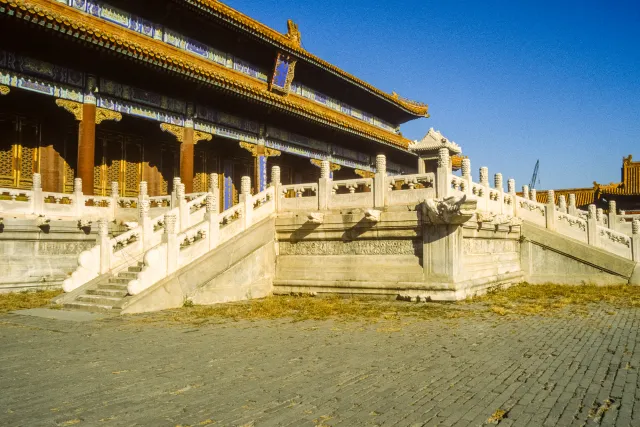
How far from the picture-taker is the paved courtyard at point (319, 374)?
13.0 feet

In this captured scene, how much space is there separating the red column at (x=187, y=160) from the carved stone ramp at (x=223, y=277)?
14.5ft

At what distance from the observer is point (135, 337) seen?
23.4 ft

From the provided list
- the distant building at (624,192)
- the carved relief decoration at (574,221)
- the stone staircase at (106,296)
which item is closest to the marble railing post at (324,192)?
the stone staircase at (106,296)

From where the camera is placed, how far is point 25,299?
437 inches

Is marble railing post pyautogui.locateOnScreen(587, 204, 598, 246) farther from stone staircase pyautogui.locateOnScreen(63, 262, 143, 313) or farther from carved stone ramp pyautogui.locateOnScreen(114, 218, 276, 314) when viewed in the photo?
stone staircase pyautogui.locateOnScreen(63, 262, 143, 313)

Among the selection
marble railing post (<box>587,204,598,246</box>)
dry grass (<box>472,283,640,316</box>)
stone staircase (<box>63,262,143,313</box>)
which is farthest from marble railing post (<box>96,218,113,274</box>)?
marble railing post (<box>587,204,598,246</box>)

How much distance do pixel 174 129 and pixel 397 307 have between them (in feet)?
31.7

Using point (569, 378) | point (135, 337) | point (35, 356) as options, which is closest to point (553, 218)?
point (569, 378)

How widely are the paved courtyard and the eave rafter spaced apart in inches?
270

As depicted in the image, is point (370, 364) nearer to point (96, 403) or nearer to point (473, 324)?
point (96, 403)

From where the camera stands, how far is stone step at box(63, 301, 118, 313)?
9.41 m

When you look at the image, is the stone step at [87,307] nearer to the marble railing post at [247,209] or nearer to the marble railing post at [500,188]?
the marble railing post at [247,209]

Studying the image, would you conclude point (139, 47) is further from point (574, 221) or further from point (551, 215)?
point (574, 221)

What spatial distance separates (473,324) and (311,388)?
4413mm
